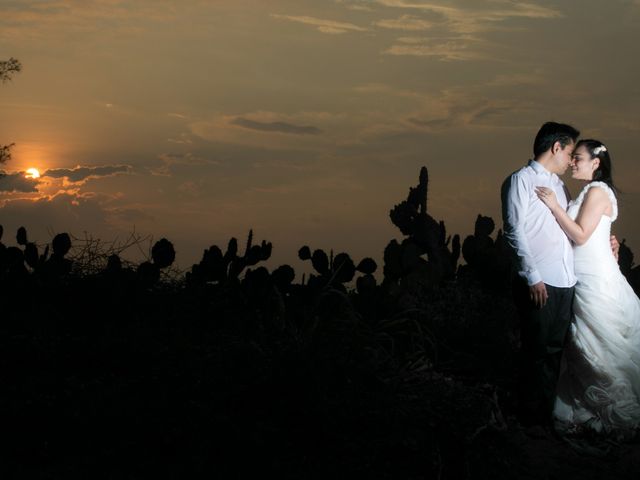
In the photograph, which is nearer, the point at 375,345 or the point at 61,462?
the point at 61,462

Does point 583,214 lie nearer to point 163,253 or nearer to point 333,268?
point 333,268

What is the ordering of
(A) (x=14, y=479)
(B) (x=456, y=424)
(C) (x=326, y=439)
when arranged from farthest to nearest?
1. (B) (x=456, y=424)
2. (C) (x=326, y=439)
3. (A) (x=14, y=479)

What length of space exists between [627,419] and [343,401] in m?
2.70

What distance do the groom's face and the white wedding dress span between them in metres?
0.26

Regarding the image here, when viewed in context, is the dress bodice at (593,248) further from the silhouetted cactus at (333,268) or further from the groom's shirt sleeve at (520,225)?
the silhouetted cactus at (333,268)

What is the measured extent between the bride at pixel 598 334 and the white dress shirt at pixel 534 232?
33 centimetres

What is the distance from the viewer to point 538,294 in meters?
6.71

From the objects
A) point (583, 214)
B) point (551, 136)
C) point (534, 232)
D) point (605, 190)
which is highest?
point (551, 136)

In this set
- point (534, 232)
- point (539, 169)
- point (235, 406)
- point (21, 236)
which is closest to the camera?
point (235, 406)

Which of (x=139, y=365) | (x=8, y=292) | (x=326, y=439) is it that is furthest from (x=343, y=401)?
(x=8, y=292)

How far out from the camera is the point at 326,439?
548cm

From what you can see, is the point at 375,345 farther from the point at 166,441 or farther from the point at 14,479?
the point at 14,479

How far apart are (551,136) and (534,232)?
0.75 m

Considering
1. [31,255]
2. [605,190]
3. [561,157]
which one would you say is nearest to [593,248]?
[605,190]
